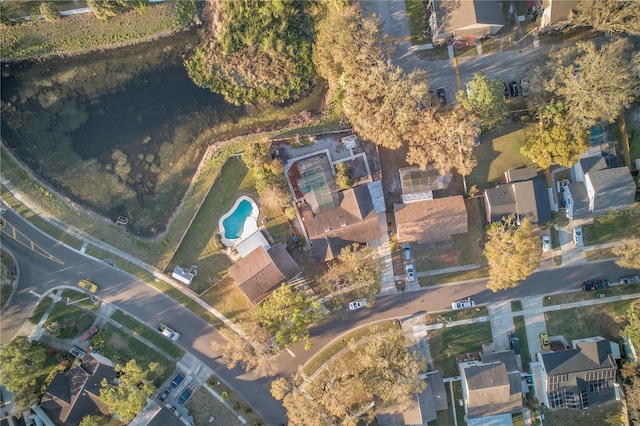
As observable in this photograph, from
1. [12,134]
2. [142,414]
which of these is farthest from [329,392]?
[12,134]

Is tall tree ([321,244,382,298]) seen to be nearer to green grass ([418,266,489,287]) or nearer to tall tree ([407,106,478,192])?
green grass ([418,266,489,287])

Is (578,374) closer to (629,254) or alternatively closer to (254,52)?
(629,254)

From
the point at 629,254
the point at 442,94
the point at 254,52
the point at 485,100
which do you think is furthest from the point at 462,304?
the point at 254,52

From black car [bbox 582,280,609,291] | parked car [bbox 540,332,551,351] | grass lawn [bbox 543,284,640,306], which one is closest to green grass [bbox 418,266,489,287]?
grass lawn [bbox 543,284,640,306]

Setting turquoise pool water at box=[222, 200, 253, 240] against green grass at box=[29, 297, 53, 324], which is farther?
turquoise pool water at box=[222, 200, 253, 240]

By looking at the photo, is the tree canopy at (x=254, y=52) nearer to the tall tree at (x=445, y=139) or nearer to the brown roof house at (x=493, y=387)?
the tall tree at (x=445, y=139)

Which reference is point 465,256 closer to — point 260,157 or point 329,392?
point 329,392
